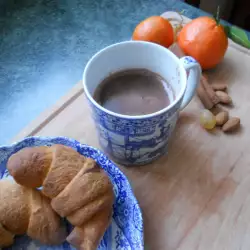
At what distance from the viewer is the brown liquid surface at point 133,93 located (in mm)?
546

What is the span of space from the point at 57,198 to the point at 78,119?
0.20 metres

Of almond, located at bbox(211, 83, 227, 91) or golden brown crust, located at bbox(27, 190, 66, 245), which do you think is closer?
golden brown crust, located at bbox(27, 190, 66, 245)

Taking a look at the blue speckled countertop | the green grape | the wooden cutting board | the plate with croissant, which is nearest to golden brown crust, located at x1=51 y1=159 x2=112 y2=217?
the plate with croissant

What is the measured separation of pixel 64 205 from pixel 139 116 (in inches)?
5.5

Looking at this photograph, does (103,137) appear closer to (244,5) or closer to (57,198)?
(57,198)

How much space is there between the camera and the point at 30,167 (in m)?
0.46

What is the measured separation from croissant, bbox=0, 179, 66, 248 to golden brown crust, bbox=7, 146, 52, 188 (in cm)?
2

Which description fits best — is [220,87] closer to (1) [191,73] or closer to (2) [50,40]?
(1) [191,73]

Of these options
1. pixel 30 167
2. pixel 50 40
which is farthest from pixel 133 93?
pixel 50 40

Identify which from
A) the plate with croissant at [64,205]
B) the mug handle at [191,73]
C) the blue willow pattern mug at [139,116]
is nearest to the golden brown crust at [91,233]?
the plate with croissant at [64,205]

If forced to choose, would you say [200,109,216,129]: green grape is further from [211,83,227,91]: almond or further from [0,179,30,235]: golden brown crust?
[0,179,30,235]: golden brown crust

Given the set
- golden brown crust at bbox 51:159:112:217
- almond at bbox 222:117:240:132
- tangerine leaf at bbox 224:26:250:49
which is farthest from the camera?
Answer: tangerine leaf at bbox 224:26:250:49

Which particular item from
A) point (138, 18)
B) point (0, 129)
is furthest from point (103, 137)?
point (138, 18)

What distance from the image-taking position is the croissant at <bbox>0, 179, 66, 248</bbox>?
1.55 ft
